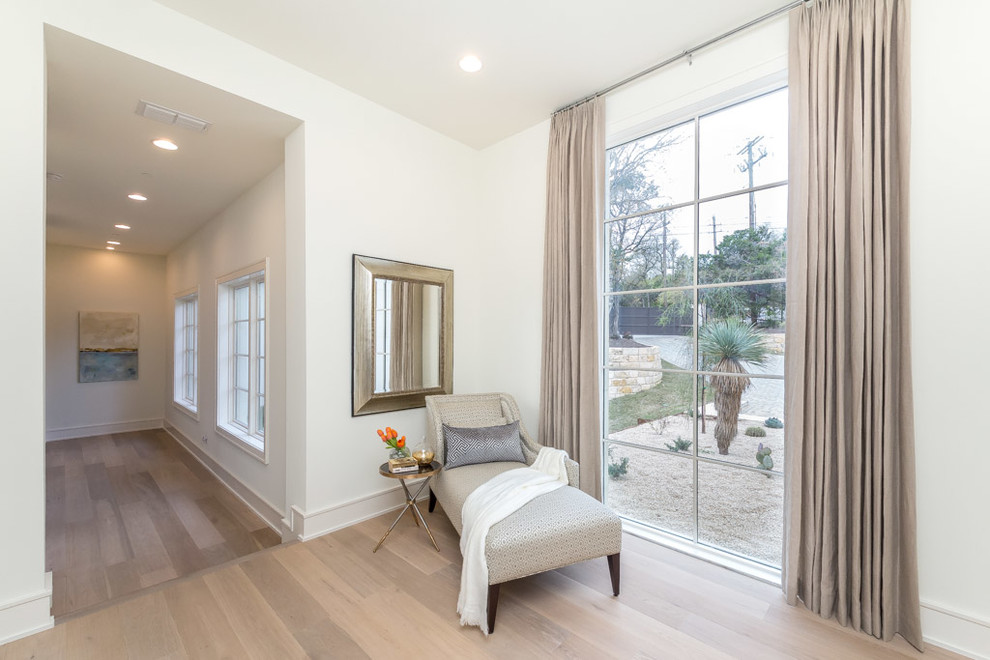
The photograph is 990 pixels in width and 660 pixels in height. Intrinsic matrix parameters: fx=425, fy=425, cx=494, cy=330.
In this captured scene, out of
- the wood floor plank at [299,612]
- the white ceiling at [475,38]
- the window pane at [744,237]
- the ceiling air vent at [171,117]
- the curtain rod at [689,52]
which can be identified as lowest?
the wood floor plank at [299,612]

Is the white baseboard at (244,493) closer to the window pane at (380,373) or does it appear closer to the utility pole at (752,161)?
the window pane at (380,373)

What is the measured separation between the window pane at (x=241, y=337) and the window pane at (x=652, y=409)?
11.4 ft

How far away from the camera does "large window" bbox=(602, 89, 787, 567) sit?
230cm

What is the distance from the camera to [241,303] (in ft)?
14.2

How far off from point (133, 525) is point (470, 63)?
13.5 feet

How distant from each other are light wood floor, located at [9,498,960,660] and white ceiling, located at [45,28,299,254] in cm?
263

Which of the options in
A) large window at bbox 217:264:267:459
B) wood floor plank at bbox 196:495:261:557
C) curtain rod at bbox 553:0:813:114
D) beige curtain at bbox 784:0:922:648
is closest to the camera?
beige curtain at bbox 784:0:922:648

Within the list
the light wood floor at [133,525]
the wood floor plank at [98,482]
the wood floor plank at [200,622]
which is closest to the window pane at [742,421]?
the wood floor plank at [200,622]

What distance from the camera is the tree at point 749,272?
2.27 meters

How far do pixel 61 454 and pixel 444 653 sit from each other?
6161 millimetres

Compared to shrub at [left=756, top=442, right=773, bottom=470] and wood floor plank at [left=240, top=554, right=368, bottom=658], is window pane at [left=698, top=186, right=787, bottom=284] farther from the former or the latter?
wood floor plank at [left=240, top=554, right=368, bottom=658]

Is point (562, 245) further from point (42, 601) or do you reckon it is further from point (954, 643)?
point (42, 601)

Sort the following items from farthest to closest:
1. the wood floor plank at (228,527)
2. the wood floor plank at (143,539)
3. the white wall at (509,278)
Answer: the white wall at (509,278) → the wood floor plank at (228,527) → the wood floor plank at (143,539)

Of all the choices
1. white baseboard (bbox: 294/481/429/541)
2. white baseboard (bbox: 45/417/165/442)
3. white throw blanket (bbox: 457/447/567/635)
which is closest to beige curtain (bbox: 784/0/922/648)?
white throw blanket (bbox: 457/447/567/635)
